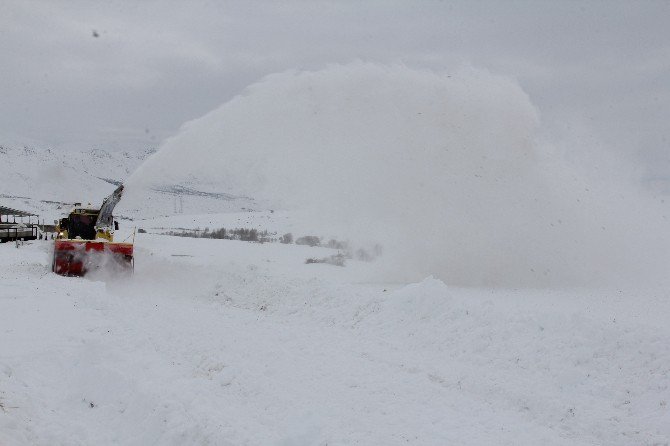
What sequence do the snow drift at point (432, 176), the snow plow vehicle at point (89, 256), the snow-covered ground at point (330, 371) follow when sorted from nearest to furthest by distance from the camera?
the snow-covered ground at point (330, 371)
the snow plow vehicle at point (89, 256)
the snow drift at point (432, 176)

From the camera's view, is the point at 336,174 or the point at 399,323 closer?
the point at 399,323

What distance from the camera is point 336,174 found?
21.1 metres

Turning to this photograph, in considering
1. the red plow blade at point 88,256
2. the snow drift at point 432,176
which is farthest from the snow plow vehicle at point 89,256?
the snow drift at point 432,176

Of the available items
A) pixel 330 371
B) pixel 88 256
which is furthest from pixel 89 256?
pixel 330 371

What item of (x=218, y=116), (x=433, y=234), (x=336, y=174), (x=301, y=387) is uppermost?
(x=218, y=116)

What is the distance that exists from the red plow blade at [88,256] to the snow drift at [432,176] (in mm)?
2269

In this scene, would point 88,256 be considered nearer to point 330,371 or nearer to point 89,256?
point 89,256

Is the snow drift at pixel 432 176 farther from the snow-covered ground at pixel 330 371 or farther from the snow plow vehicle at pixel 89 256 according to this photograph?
the snow-covered ground at pixel 330 371

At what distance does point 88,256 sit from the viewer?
59.6 ft

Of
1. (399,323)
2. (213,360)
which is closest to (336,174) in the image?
(399,323)

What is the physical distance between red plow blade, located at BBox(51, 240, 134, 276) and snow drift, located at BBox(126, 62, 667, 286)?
7.44 ft

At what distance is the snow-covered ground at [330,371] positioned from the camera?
23.5 ft

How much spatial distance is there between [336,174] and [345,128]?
1950mm

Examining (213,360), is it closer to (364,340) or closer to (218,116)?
(364,340)
